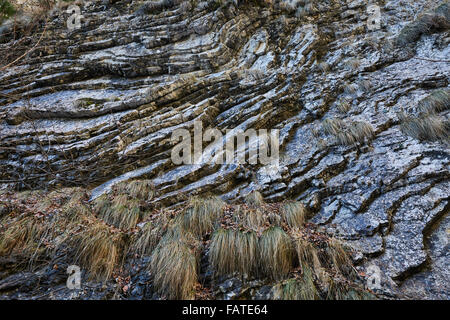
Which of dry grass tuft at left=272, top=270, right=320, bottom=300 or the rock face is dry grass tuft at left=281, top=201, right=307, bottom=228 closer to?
the rock face

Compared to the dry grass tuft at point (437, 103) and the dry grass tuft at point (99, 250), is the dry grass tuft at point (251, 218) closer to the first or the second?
the dry grass tuft at point (99, 250)

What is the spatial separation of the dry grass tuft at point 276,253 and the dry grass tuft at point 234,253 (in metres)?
0.12

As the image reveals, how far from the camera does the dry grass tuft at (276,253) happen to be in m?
3.40

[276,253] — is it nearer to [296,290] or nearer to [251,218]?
[296,290]

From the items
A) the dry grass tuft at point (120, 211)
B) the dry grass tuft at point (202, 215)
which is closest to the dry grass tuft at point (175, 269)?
the dry grass tuft at point (202, 215)

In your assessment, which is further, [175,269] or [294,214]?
[294,214]

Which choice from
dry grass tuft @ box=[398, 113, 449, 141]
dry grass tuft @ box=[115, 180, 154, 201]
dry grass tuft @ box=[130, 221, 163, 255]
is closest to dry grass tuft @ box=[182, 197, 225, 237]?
dry grass tuft @ box=[130, 221, 163, 255]

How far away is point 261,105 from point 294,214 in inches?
133

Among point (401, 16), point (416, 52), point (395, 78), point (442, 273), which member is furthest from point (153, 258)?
point (401, 16)

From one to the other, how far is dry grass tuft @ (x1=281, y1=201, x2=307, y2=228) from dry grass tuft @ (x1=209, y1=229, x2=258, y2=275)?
78 centimetres

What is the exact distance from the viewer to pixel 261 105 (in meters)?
6.64

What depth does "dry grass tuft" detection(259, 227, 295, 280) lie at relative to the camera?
11.2 ft

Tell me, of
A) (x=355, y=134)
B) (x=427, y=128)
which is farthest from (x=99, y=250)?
(x=427, y=128)

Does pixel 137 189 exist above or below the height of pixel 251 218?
above
